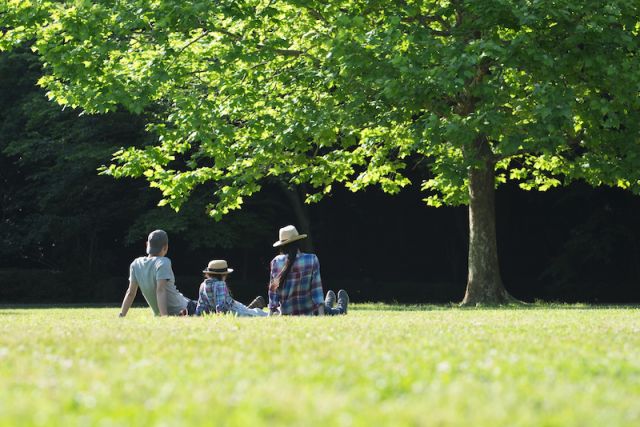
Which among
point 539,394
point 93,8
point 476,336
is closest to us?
point 539,394

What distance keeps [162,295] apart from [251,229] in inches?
1057

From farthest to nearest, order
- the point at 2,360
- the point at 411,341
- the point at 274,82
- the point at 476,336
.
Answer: the point at 274,82
the point at 476,336
the point at 411,341
the point at 2,360

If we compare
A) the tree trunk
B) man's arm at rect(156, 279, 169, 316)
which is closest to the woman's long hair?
man's arm at rect(156, 279, 169, 316)

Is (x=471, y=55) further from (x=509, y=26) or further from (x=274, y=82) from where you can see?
(x=274, y=82)

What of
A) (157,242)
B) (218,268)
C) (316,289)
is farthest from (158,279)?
(316,289)

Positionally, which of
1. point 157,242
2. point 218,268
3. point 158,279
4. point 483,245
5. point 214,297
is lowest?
point 214,297

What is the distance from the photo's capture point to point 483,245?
26594 millimetres

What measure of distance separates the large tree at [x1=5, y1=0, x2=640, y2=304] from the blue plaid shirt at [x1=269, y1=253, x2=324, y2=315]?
231 inches

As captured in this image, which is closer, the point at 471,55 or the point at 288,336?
the point at 288,336

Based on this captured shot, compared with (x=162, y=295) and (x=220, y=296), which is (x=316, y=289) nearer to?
(x=220, y=296)

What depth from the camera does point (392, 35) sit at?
20.9 meters

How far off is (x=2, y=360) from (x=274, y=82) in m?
17.6

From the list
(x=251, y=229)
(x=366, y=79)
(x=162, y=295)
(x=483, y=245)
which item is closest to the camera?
(x=162, y=295)

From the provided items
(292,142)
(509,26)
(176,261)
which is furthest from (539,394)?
(176,261)
